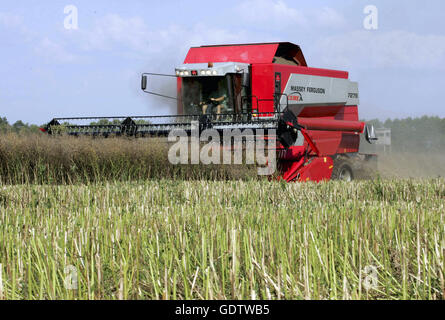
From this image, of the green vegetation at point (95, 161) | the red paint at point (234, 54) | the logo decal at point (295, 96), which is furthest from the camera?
the red paint at point (234, 54)

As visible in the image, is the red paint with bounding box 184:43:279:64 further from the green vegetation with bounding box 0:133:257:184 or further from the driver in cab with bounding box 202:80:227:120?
the green vegetation with bounding box 0:133:257:184

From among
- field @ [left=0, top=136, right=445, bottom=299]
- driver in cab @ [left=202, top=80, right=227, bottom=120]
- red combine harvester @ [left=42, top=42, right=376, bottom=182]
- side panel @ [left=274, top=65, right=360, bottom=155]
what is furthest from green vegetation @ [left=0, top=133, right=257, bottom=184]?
field @ [left=0, top=136, right=445, bottom=299]

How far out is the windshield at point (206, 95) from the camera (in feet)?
33.7

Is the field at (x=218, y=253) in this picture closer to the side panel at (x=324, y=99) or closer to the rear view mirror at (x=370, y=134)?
the side panel at (x=324, y=99)

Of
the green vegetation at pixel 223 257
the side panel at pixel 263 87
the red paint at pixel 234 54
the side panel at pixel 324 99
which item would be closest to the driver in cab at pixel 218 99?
the side panel at pixel 263 87

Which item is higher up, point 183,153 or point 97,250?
point 183,153

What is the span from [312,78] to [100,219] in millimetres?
8093

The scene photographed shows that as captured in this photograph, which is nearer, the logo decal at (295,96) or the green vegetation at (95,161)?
the green vegetation at (95,161)

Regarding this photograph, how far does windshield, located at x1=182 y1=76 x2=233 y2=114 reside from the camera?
10.3 meters

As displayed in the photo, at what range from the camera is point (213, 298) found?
2.34 meters

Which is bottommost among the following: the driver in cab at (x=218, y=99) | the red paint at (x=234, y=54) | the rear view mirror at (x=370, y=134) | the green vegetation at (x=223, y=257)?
the green vegetation at (x=223, y=257)

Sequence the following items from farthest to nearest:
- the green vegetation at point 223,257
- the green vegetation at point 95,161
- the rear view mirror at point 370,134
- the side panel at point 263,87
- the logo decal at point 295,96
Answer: the rear view mirror at point 370,134, the logo decal at point 295,96, the side panel at point 263,87, the green vegetation at point 95,161, the green vegetation at point 223,257
